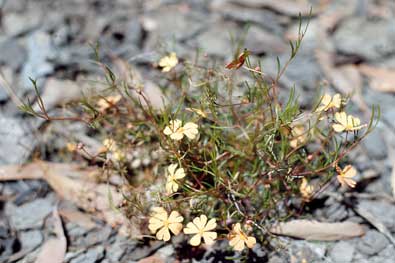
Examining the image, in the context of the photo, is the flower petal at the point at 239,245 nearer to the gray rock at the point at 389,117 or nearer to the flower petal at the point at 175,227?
the flower petal at the point at 175,227

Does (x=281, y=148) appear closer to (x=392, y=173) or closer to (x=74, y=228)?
(x=392, y=173)

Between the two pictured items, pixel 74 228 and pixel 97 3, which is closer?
pixel 74 228

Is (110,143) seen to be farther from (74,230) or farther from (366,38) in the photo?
(366,38)

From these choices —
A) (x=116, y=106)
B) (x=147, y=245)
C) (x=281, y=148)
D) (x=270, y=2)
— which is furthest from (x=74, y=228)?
(x=270, y=2)

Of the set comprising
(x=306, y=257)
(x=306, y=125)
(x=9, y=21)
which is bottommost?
(x=306, y=257)

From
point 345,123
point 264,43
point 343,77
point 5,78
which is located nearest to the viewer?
point 345,123

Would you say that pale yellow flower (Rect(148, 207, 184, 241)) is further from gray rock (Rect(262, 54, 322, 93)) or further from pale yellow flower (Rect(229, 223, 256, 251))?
gray rock (Rect(262, 54, 322, 93))

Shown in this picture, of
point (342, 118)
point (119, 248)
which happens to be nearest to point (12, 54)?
point (119, 248)
